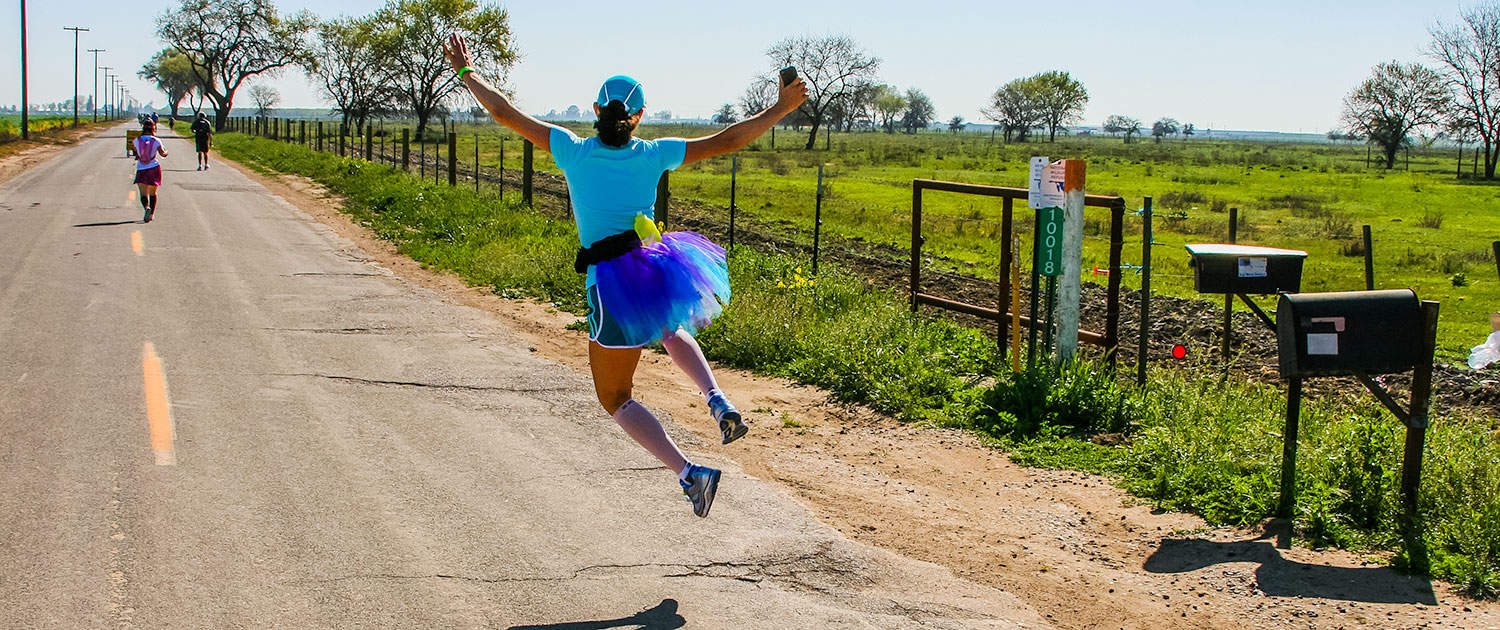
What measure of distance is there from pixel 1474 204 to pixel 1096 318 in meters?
29.8

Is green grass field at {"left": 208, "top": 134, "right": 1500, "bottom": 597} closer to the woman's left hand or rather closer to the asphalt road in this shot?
the asphalt road

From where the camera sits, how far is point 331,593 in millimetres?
4164

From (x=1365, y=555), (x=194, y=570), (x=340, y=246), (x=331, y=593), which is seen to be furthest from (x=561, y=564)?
(x=340, y=246)

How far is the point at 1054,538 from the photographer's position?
210 inches

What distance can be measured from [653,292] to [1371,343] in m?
3.26

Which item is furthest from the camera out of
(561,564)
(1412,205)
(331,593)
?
(1412,205)

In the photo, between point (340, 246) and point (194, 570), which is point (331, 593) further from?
point (340, 246)

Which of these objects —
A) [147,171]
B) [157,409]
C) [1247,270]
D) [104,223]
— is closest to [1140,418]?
[1247,270]

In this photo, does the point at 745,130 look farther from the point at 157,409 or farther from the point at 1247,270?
the point at 157,409

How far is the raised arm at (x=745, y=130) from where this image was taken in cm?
462

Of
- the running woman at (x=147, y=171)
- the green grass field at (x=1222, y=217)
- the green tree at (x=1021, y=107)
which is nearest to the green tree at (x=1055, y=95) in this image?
the green tree at (x=1021, y=107)

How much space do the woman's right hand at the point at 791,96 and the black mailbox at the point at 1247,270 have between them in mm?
2399

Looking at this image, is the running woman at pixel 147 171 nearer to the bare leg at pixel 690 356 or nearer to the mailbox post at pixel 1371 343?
the bare leg at pixel 690 356

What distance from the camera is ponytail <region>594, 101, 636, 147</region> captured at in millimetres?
4555
